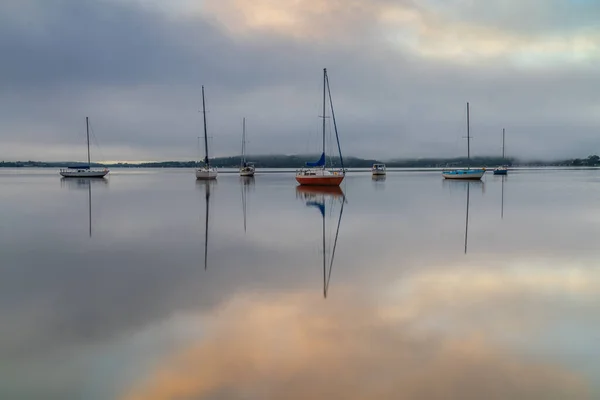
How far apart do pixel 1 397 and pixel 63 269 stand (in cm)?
563

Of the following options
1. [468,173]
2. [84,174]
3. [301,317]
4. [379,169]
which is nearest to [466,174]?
[468,173]

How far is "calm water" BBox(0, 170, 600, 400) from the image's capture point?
4836 millimetres

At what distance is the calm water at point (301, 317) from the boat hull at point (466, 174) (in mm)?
48536

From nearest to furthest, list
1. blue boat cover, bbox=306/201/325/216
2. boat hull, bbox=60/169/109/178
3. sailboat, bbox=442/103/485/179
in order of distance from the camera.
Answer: blue boat cover, bbox=306/201/325/216
sailboat, bbox=442/103/485/179
boat hull, bbox=60/169/109/178

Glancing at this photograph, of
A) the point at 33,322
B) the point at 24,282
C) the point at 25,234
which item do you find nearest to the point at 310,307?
the point at 33,322

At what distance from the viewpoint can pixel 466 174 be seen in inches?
2391

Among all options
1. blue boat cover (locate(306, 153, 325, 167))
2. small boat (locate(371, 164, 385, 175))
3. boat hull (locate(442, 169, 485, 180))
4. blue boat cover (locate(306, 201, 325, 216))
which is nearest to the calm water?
blue boat cover (locate(306, 201, 325, 216))

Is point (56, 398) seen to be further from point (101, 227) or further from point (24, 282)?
point (101, 227)

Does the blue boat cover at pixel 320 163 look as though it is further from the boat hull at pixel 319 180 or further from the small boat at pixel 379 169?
the small boat at pixel 379 169

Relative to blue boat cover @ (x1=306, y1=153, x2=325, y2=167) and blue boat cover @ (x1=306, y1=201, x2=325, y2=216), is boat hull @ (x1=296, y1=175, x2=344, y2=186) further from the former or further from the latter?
blue boat cover @ (x1=306, y1=201, x2=325, y2=216)

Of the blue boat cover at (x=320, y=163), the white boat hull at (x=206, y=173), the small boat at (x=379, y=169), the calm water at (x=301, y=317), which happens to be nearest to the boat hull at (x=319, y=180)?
the blue boat cover at (x=320, y=163)

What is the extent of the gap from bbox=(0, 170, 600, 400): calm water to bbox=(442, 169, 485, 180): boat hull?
159 ft

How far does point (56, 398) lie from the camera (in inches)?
179

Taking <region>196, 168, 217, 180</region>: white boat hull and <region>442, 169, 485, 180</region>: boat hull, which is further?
<region>196, 168, 217, 180</region>: white boat hull
